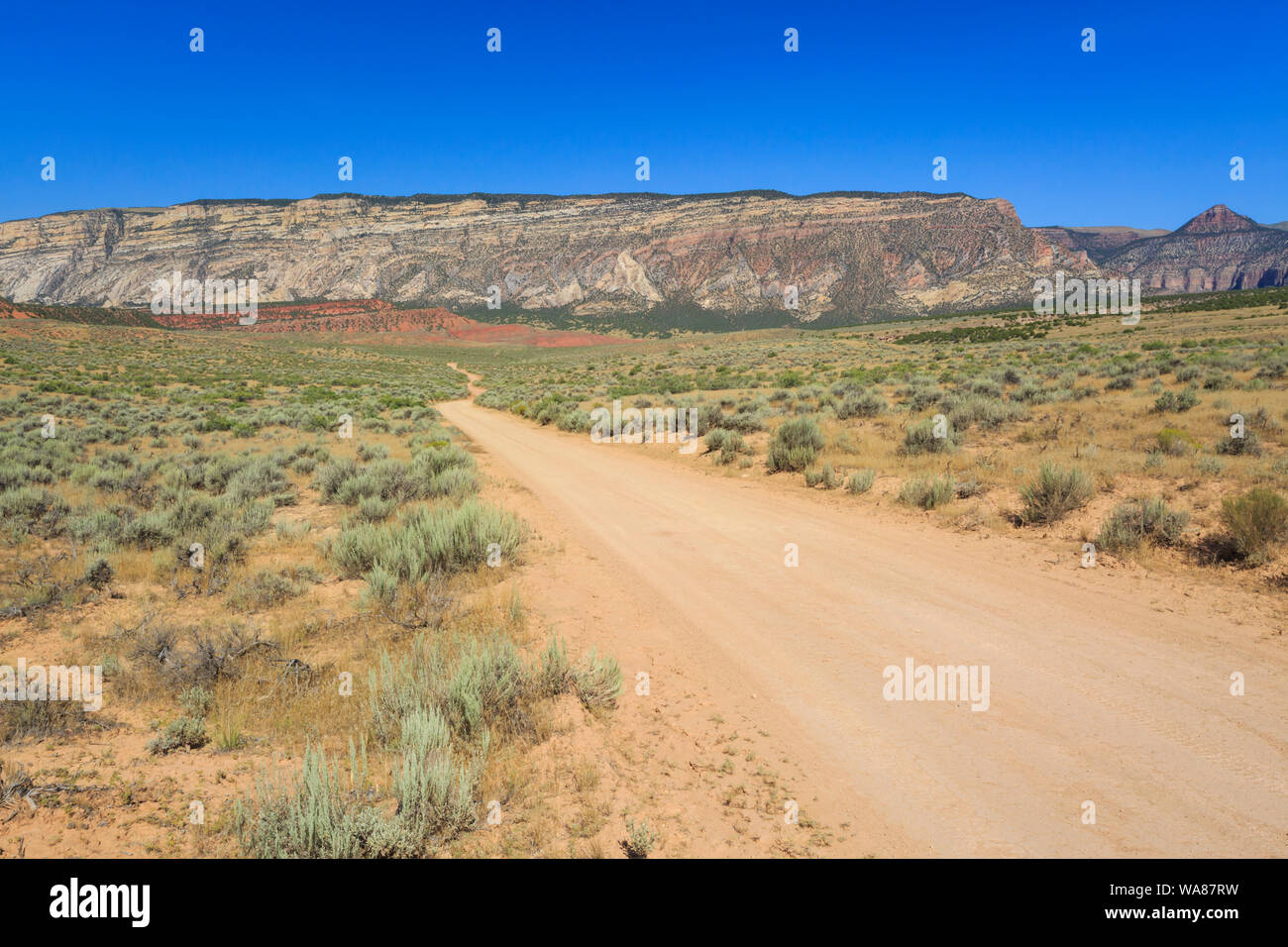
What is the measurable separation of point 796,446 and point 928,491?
13.5 feet

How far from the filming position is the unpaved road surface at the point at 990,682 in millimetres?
3322

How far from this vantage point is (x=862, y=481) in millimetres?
10984

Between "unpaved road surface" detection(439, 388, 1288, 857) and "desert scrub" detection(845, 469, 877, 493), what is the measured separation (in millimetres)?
1834

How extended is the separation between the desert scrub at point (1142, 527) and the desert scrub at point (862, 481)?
378cm

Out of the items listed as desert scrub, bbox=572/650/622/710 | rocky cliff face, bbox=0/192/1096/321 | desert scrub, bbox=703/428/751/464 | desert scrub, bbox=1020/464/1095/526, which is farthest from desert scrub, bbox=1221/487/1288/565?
rocky cliff face, bbox=0/192/1096/321

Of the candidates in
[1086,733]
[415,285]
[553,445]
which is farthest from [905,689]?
[415,285]

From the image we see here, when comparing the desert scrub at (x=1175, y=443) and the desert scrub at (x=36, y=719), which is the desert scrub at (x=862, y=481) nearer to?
the desert scrub at (x=1175, y=443)

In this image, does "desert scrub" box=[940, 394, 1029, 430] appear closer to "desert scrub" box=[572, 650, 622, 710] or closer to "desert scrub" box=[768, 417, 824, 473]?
"desert scrub" box=[768, 417, 824, 473]

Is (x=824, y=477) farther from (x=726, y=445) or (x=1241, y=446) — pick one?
(x=1241, y=446)

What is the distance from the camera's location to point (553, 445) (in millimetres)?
19234

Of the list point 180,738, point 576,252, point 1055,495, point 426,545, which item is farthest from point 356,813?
point 576,252

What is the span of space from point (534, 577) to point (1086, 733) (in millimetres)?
5443
